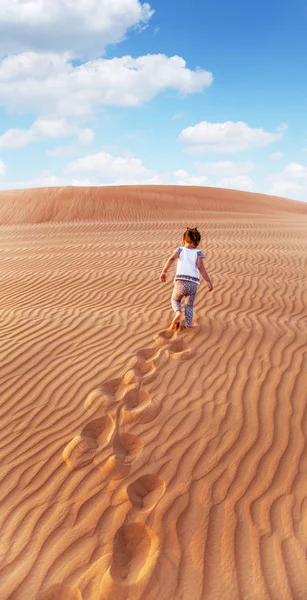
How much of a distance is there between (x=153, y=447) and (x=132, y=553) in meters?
1.05

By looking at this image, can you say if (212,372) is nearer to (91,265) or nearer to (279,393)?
(279,393)

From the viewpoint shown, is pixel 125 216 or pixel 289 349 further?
pixel 125 216

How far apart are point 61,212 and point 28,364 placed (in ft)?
98.5

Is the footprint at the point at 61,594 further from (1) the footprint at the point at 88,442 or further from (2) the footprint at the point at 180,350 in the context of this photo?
(2) the footprint at the point at 180,350

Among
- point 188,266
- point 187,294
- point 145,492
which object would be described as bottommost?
A: point 145,492

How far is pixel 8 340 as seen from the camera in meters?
6.27

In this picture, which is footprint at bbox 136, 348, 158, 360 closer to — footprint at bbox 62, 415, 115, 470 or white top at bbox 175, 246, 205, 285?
white top at bbox 175, 246, 205, 285

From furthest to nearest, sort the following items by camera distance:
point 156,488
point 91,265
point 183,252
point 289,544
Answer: point 91,265, point 183,252, point 156,488, point 289,544

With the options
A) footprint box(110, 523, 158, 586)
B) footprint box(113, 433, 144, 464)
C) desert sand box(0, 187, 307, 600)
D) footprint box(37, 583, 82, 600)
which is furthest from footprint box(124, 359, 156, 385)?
footprint box(37, 583, 82, 600)

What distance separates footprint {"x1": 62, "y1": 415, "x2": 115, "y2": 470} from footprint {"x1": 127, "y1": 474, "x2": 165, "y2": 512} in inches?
20.3

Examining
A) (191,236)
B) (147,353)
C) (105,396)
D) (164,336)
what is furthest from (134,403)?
(191,236)

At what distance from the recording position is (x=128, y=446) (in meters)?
4.12

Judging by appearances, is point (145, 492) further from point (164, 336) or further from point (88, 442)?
point (164, 336)

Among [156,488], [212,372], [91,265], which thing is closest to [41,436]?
[156,488]
